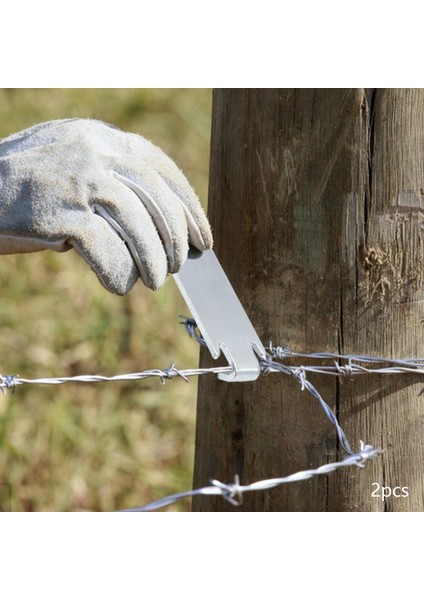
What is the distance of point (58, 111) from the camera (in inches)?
249

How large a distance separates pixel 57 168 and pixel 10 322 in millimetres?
3631

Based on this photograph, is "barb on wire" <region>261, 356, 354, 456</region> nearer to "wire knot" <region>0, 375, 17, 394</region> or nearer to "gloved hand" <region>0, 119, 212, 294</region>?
"gloved hand" <region>0, 119, 212, 294</region>

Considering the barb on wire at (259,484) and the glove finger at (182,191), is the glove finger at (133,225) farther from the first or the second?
the barb on wire at (259,484)

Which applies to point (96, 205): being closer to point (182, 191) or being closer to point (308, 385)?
point (182, 191)

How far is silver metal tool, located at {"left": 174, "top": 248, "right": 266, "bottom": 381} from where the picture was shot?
1888 millimetres

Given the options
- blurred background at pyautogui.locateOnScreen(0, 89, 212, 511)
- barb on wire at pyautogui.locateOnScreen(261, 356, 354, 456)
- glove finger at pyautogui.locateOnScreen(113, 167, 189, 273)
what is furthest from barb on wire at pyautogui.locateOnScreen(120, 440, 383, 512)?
blurred background at pyautogui.locateOnScreen(0, 89, 212, 511)

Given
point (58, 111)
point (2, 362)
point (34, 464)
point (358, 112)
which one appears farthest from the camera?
point (58, 111)

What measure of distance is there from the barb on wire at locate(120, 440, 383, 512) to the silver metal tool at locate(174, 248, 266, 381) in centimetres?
25

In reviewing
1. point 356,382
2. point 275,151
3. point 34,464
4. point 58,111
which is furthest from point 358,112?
point 58,111

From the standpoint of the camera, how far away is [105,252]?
66.8 inches

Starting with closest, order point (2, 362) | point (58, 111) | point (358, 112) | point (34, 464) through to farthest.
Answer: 1. point (358, 112)
2. point (34, 464)
3. point (2, 362)
4. point (58, 111)

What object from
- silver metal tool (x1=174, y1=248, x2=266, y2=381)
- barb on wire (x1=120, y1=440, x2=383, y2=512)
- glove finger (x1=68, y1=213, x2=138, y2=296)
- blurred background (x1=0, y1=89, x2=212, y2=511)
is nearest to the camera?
barb on wire (x1=120, y1=440, x2=383, y2=512)

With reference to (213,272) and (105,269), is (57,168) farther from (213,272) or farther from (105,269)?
(213,272)

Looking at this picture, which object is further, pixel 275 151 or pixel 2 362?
pixel 2 362
